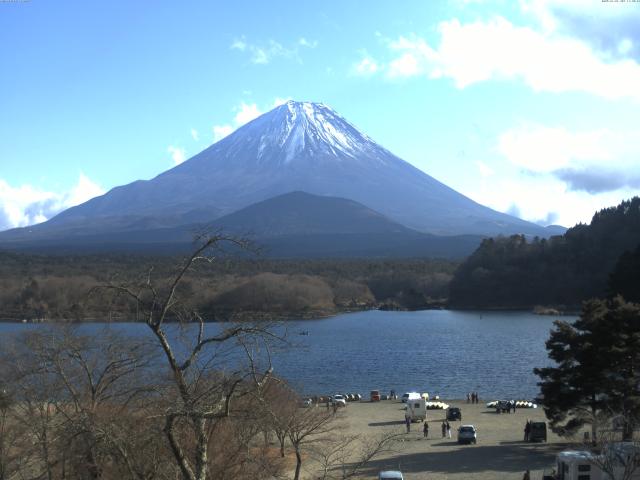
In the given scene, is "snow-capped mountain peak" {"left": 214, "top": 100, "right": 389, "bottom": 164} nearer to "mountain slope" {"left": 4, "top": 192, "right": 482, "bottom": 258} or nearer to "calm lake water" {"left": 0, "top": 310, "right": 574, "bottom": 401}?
"mountain slope" {"left": 4, "top": 192, "right": 482, "bottom": 258}

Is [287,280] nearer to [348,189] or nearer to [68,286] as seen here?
[68,286]

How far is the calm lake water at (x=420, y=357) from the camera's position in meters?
24.0

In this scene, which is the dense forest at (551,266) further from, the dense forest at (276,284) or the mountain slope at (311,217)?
the mountain slope at (311,217)

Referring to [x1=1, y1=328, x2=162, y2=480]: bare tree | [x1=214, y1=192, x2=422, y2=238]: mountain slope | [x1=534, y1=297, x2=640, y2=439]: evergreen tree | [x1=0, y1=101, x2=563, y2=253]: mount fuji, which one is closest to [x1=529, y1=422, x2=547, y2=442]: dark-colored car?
[x1=534, y1=297, x2=640, y2=439]: evergreen tree

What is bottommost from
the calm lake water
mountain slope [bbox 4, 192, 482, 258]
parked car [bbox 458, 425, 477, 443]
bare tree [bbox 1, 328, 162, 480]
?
the calm lake water

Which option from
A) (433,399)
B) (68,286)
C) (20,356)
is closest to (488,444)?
(433,399)

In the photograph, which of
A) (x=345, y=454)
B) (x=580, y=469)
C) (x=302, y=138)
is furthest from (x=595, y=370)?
(x=302, y=138)

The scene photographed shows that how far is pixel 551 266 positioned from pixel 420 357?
32.1 metres

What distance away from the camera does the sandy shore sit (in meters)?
11.8

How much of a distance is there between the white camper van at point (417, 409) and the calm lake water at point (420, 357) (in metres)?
2.57

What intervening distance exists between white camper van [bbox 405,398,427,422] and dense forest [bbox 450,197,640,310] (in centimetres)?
4150

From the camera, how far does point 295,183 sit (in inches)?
5428

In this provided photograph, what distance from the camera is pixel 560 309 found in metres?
56.1

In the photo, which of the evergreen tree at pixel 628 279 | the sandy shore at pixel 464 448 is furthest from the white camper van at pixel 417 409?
the evergreen tree at pixel 628 279
